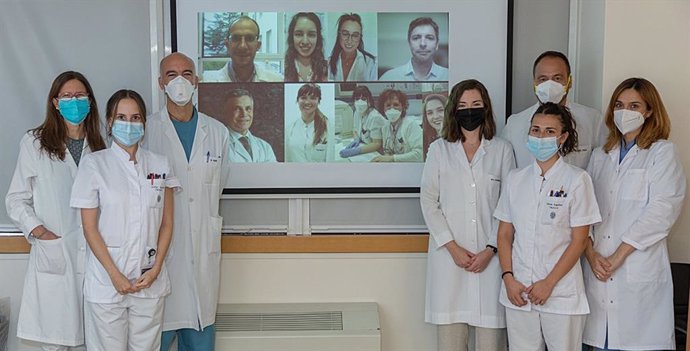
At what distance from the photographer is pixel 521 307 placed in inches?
103

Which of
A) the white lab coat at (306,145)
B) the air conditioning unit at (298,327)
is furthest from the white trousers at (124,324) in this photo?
the white lab coat at (306,145)

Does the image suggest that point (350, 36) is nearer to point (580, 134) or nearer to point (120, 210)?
point (580, 134)

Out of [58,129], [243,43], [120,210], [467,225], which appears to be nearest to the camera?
[120,210]

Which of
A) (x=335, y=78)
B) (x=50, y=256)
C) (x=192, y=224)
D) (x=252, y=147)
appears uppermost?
(x=335, y=78)

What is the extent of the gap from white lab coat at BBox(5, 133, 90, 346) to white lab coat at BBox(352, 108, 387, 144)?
123 centimetres

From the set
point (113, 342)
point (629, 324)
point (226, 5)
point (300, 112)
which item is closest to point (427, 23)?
point (300, 112)

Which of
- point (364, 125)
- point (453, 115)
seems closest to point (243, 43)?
point (364, 125)

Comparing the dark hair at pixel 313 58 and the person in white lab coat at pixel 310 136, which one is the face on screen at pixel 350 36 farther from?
the person in white lab coat at pixel 310 136

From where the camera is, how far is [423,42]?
10.9 feet

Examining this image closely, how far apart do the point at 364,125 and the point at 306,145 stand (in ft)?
0.96

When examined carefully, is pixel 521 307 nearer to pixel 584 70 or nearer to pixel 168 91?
pixel 584 70

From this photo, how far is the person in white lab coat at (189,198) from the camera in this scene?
288 centimetres

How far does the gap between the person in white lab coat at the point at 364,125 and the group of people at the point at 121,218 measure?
638 millimetres

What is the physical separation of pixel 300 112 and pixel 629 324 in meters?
1.69
